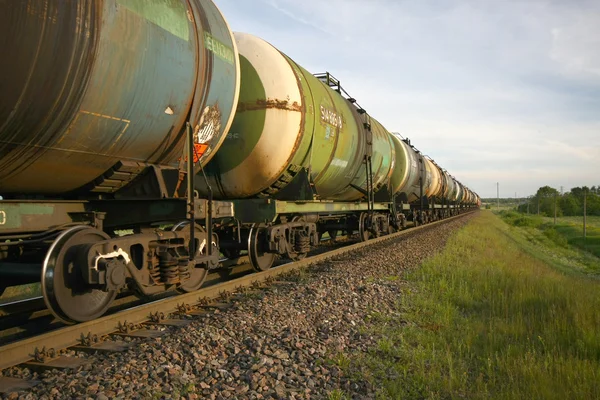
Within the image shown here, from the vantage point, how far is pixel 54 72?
3.26 meters

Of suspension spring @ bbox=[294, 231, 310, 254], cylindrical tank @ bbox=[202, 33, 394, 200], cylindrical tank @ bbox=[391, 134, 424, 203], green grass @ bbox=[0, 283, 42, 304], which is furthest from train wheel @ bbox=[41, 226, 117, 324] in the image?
cylindrical tank @ bbox=[391, 134, 424, 203]

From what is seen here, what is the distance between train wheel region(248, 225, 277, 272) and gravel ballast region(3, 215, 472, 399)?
3.76 ft

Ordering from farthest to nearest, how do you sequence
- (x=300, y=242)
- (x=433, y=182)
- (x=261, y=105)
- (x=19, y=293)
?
(x=433, y=182), (x=300, y=242), (x=261, y=105), (x=19, y=293)

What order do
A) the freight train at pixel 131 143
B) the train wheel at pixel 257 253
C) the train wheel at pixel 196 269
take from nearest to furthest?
1. the freight train at pixel 131 143
2. the train wheel at pixel 196 269
3. the train wheel at pixel 257 253

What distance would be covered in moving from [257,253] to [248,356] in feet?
12.1

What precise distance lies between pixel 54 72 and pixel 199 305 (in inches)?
125

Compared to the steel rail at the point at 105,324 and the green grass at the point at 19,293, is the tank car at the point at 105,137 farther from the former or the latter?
the green grass at the point at 19,293

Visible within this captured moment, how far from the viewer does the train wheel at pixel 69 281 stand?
3.68 meters

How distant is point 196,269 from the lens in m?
5.73

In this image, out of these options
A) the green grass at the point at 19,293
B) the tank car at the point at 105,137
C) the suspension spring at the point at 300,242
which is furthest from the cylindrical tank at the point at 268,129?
the green grass at the point at 19,293

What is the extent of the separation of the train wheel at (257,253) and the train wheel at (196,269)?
4.48ft

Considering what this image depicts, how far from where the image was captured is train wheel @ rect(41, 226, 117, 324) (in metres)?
3.68

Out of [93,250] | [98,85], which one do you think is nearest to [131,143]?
[98,85]

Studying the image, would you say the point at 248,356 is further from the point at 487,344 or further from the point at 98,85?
the point at 98,85
